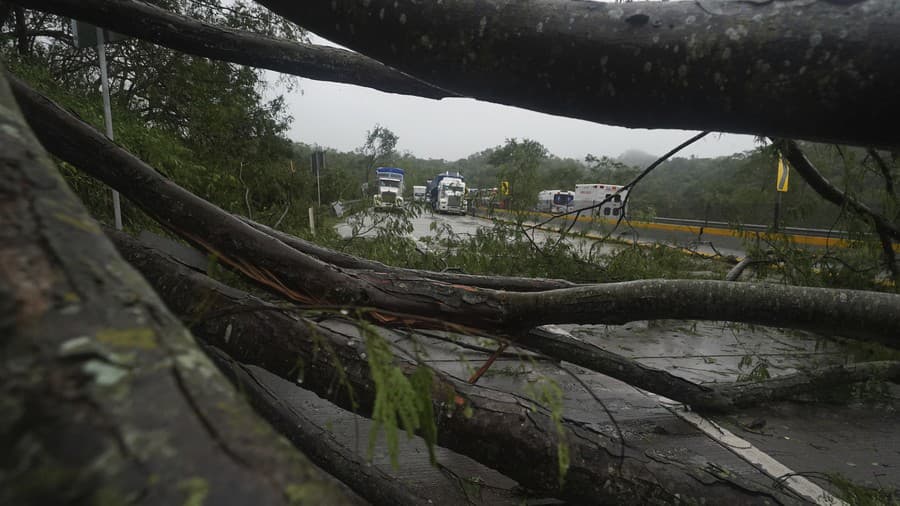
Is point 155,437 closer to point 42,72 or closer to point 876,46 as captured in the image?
point 876,46

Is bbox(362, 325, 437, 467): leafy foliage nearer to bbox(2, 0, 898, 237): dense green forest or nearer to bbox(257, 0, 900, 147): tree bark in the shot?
bbox(257, 0, 900, 147): tree bark

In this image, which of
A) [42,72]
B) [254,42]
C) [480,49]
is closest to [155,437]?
[480,49]

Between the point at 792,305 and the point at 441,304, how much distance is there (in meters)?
1.45

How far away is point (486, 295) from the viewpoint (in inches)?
78.1

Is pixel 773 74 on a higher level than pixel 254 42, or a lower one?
lower

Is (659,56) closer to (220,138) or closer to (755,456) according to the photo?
(755,456)

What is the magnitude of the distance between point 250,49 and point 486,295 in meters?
1.92

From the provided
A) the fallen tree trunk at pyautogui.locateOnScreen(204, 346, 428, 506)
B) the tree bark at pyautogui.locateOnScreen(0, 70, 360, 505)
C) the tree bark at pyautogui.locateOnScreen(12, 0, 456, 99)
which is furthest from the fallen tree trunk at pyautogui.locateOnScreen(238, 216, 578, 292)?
Answer: the tree bark at pyautogui.locateOnScreen(0, 70, 360, 505)

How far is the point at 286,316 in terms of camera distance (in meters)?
1.93

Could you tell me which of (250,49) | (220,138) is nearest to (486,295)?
(250,49)

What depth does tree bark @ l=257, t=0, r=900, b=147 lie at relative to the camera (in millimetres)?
984

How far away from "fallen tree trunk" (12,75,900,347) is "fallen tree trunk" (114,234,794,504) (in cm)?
20

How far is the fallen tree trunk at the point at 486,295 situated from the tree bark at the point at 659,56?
93 cm

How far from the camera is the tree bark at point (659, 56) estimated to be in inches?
38.8
